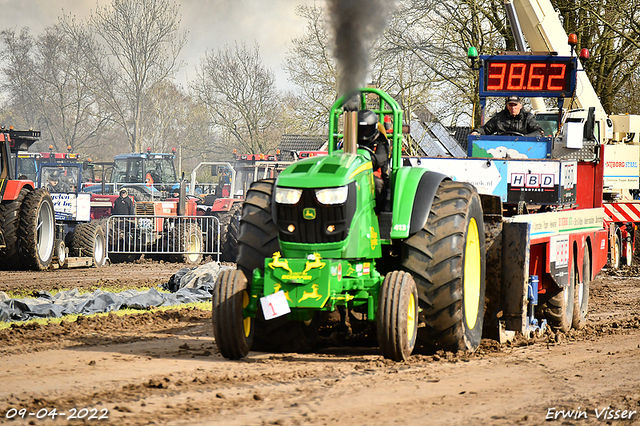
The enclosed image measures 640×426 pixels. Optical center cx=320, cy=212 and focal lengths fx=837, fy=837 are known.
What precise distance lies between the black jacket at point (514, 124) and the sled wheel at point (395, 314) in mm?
5633

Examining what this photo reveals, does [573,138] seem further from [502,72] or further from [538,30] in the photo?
[538,30]

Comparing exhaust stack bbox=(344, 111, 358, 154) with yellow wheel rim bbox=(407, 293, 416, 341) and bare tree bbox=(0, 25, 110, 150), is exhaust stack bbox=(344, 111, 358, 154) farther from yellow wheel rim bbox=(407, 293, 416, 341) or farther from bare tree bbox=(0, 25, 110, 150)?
bare tree bbox=(0, 25, 110, 150)

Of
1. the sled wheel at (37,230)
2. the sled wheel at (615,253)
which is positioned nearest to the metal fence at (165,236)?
the sled wheel at (37,230)

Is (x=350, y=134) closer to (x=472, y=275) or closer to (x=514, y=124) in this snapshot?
(x=472, y=275)

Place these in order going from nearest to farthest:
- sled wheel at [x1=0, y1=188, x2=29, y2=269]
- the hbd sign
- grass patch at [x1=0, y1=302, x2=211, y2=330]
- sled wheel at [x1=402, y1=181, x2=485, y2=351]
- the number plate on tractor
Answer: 1. the number plate on tractor
2. sled wheel at [x1=402, y1=181, x2=485, y2=351]
3. grass patch at [x1=0, y1=302, x2=211, y2=330]
4. the hbd sign
5. sled wheel at [x1=0, y1=188, x2=29, y2=269]

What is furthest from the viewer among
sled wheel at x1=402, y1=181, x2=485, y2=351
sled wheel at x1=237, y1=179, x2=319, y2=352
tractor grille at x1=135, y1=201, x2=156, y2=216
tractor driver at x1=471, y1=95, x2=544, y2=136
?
tractor grille at x1=135, y1=201, x2=156, y2=216

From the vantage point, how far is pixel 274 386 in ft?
18.1

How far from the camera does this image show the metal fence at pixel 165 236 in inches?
761

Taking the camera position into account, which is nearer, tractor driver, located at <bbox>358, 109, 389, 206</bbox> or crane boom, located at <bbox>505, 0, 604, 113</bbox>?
tractor driver, located at <bbox>358, 109, 389, 206</bbox>

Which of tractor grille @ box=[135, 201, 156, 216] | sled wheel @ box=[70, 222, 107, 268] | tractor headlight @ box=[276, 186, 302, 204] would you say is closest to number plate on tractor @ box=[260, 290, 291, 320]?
tractor headlight @ box=[276, 186, 302, 204]

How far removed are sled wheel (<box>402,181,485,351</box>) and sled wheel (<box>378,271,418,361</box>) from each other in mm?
272

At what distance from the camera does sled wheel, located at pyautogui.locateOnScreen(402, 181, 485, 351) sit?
21.5ft

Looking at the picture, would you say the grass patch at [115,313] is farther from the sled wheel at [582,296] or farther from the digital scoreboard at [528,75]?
the digital scoreboard at [528,75]

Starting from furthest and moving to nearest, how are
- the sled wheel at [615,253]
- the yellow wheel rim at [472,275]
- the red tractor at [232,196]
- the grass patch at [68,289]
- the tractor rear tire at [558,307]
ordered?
1. the red tractor at [232,196]
2. the sled wheel at [615,253]
3. the grass patch at [68,289]
4. the tractor rear tire at [558,307]
5. the yellow wheel rim at [472,275]
